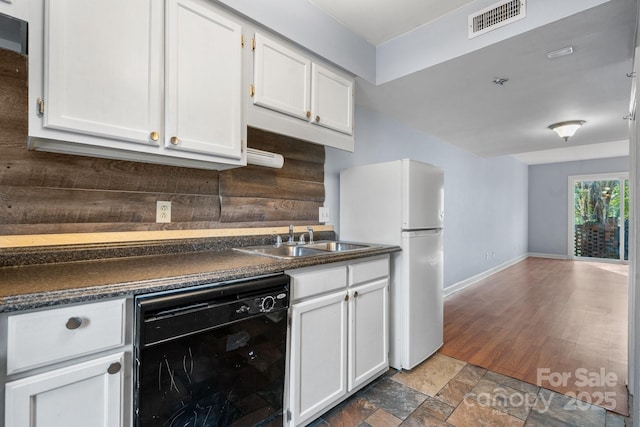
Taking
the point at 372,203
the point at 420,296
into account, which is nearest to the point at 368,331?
the point at 420,296

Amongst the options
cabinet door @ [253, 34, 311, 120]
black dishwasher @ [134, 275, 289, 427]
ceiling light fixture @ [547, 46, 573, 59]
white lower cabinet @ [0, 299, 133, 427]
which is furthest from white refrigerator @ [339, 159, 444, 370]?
white lower cabinet @ [0, 299, 133, 427]

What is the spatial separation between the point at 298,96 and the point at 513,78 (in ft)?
5.64

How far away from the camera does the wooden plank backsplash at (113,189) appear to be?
132 centimetres

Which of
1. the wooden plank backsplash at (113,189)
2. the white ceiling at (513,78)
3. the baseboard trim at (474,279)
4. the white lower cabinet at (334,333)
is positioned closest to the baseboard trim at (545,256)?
the baseboard trim at (474,279)

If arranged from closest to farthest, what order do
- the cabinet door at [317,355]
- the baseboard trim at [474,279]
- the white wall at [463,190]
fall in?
1. the cabinet door at [317,355]
2. the white wall at [463,190]
3. the baseboard trim at [474,279]

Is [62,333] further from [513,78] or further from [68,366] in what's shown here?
[513,78]

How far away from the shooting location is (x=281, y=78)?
1.87 meters

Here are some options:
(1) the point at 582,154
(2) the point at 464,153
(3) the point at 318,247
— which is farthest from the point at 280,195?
(1) the point at 582,154

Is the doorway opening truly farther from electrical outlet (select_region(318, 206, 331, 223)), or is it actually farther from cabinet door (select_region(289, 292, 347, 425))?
cabinet door (select_region(289, 292, 347, 425))

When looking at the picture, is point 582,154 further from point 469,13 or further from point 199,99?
point 199,99

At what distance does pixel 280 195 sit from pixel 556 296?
4256mm

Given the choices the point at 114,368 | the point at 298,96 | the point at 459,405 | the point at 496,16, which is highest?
the point at 496,16

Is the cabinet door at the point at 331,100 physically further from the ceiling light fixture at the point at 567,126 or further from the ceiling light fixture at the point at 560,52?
the ceiling light fixture at the point at 567,126

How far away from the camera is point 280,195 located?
2.33 meters
